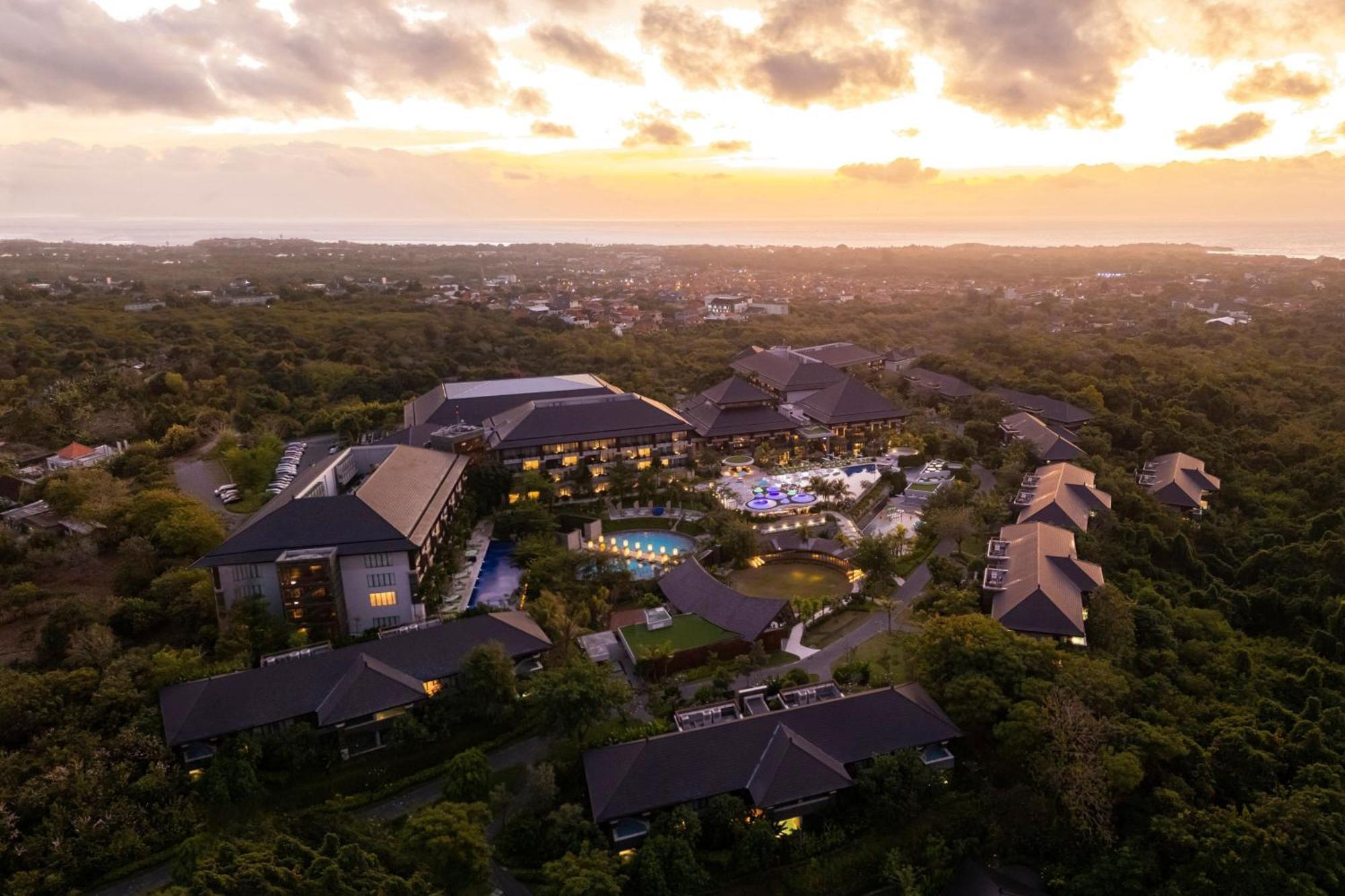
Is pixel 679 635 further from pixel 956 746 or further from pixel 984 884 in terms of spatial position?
pixel 984 884

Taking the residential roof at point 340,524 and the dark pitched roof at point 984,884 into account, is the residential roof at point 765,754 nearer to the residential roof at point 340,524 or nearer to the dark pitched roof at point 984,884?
the dark pitched roof at point 984,884

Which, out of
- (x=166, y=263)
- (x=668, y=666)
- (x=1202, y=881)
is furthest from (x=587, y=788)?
(x=166, y=263)

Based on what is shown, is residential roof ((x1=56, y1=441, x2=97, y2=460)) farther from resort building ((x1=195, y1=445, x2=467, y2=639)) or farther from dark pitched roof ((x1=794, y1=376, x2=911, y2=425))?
dark pitched roof ((x1=794, y1=376, x2=911, y2=425))

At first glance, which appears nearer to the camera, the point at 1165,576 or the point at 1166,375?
the point at 1165,576

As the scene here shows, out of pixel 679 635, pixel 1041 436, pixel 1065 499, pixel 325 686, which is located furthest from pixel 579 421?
pixel 1041 436

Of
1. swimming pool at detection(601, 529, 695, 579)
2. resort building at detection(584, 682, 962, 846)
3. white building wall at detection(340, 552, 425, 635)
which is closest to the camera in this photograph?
resort building at detection(584, 682, 962, 846)

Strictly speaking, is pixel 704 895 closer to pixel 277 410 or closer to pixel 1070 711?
pixel 1070 711

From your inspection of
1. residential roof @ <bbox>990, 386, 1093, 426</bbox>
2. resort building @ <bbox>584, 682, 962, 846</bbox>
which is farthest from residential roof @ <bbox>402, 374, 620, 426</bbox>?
resort building @ <bbox>584, 682, 962, 846</bbox>

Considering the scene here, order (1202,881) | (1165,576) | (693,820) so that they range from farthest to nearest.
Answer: (1165,576) < (693,820) < (1202,881)
